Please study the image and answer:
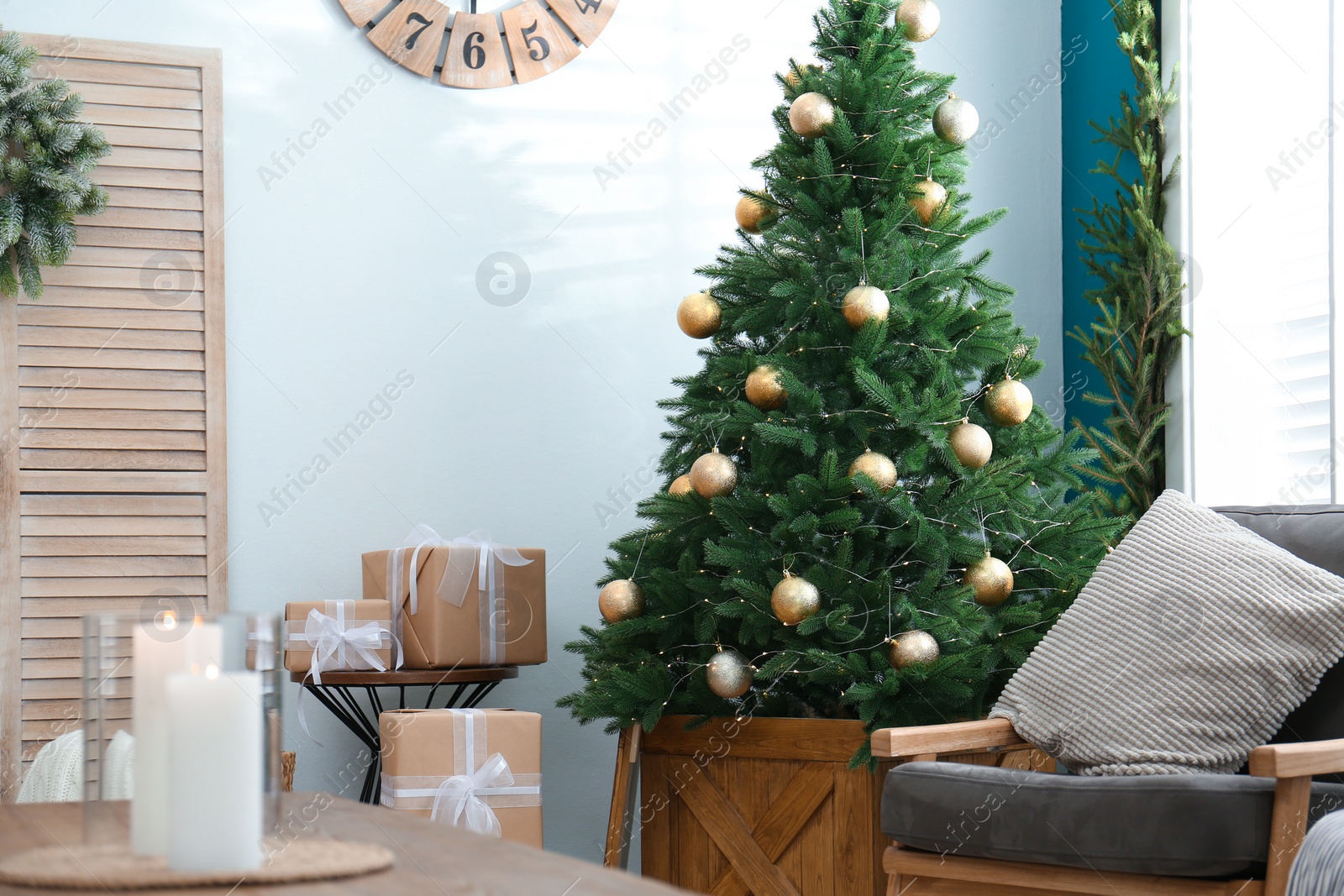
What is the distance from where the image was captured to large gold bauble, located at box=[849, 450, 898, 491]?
6.34 feet

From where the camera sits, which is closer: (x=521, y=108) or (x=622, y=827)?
(x=622, y=827)

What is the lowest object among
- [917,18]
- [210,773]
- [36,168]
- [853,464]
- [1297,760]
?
[1297,760]

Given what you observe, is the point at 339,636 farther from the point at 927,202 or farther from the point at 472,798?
the point at 927,202

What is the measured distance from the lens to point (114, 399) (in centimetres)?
248

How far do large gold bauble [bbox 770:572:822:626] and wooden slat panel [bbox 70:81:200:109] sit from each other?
1.71 meters

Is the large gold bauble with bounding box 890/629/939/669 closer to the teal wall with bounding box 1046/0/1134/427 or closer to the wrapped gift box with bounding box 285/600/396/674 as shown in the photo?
the wrapped gift box with bounding box 285/600/396/674

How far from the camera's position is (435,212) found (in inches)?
108

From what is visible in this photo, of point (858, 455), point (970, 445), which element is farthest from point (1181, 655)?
point (858, 455)

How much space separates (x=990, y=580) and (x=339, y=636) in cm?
121

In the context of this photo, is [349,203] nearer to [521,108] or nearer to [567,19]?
[521,108]

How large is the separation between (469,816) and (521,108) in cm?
168

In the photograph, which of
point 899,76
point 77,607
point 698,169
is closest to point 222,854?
point 899,76

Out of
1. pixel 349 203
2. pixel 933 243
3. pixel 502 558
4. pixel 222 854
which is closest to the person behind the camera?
pixel 222 854

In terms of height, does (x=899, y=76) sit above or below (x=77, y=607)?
above
